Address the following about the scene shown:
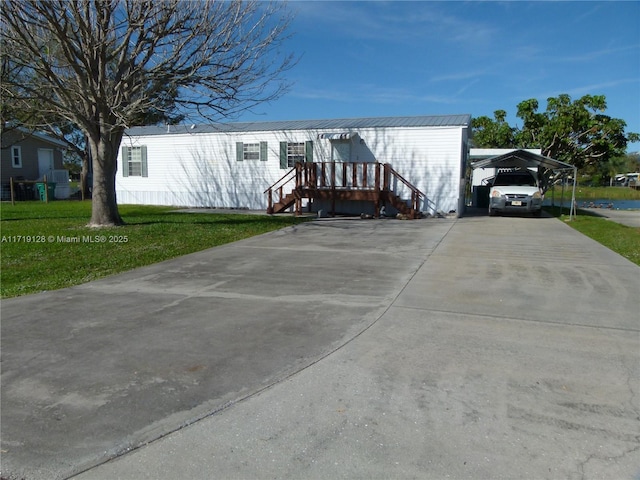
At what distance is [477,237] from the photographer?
11406 millimetres

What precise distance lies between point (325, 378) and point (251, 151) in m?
17.1

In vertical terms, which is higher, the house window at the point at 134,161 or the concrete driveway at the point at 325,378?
the house window at the point at 134,161

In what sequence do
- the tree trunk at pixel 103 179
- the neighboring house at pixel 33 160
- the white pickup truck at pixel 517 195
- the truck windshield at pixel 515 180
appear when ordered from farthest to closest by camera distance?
1. the neighboring house at pixel 33 160
2. the truck windshield at pixel 515 180
3. the white pickup truck at pixel 517 195
4. the tree trunk at pixel 103 179

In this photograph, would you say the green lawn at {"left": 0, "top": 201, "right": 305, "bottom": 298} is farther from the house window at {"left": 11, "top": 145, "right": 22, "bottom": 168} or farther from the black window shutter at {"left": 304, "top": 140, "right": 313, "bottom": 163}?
the house window at {"left": 11, "top": 145, "right": 22, "bottom": 168}

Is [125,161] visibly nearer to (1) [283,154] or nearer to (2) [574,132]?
(1) [283,154]

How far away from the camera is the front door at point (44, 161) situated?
2942 centimetres

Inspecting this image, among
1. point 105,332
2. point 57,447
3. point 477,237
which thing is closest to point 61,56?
point 105,332

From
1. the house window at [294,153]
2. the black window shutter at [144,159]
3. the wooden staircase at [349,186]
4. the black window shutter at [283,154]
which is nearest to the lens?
the wooden staircase at [349,186]

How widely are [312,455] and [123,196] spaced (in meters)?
22.5

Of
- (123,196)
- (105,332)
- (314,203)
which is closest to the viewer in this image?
(105,332)

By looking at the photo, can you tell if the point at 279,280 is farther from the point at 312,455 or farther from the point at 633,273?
the point at 633,273

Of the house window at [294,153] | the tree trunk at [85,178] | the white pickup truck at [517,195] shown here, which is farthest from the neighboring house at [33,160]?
the white pickup truck at [517,195]

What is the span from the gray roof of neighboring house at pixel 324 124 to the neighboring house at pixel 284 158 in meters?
0.04

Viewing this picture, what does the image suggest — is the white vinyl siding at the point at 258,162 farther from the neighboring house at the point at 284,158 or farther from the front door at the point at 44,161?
the front door at the point at 44,161
